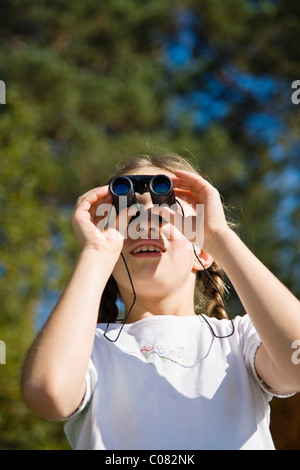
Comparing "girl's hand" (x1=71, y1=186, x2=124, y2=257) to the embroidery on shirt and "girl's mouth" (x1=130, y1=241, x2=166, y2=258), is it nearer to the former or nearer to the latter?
"girl's mouth" (x1=130, y1=241, x2=166, y2=258)

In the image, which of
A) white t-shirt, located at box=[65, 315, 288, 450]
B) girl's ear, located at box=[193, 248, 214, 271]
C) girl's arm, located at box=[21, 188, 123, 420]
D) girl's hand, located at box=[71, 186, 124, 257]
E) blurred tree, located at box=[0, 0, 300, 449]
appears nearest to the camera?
girl's arm, located at box=[21, 188, 123, 420]

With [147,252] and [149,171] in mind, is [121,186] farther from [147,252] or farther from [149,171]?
[149,171]

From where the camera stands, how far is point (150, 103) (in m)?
11.9

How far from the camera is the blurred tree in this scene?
945 cm

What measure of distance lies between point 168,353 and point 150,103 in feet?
34.5

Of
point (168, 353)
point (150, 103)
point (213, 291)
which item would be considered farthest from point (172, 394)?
point (150, 103)

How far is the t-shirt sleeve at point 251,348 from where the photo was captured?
1.73m

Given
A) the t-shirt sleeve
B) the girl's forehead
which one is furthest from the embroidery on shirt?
the girl's forehead

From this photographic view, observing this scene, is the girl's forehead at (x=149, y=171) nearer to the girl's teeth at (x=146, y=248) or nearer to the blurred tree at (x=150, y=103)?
the girl's teeth at (x=146, y=248)

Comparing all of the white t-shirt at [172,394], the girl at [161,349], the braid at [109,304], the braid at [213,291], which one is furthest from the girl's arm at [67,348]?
the braid at [213,291]

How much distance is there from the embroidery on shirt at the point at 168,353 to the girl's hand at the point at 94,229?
29 centimetres

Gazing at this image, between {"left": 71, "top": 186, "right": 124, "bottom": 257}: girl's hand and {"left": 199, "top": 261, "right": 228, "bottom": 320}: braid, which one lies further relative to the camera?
{"left": 199, "top": 261, "right": 228, "bottom": 320}: braid

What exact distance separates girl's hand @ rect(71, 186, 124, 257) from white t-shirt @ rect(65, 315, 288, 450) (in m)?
0.27
